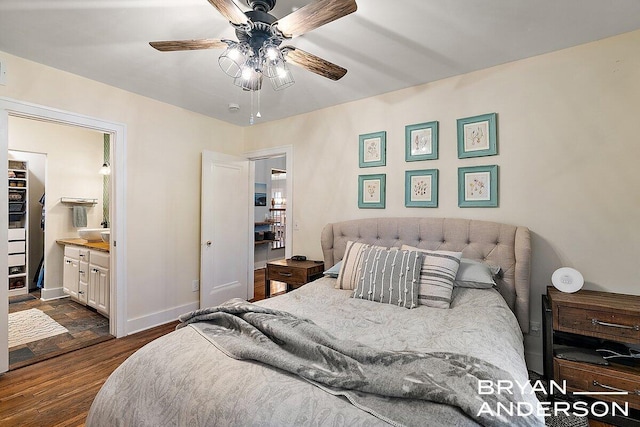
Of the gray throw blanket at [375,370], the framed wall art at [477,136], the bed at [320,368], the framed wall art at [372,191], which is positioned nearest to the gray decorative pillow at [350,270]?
the bed at [320,368]

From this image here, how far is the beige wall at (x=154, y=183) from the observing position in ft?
9.23

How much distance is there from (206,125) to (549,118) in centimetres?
362

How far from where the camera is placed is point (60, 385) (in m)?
2.24

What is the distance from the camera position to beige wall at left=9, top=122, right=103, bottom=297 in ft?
13.8

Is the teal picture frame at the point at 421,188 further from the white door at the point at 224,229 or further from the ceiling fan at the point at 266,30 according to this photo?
the white door at the point at 224,229

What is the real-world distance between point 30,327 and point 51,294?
1287 millimetres

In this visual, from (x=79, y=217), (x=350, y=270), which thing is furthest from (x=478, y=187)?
(x=79, y=217)

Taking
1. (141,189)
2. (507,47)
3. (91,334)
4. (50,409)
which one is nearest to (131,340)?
(91,334)

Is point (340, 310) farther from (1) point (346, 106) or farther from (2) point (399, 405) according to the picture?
(1) point (346, 106)

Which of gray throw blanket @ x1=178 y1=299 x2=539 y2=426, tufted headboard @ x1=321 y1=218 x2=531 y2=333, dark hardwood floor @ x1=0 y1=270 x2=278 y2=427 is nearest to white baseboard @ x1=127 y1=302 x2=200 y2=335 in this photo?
dark hardwood floor @ x1=0 y1=270 x2=278 y2=427

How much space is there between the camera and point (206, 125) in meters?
3.84

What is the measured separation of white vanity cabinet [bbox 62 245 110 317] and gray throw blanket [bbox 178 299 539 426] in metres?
2.89

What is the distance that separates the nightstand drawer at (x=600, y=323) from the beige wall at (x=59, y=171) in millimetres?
6009

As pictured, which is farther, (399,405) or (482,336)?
(482,336)
